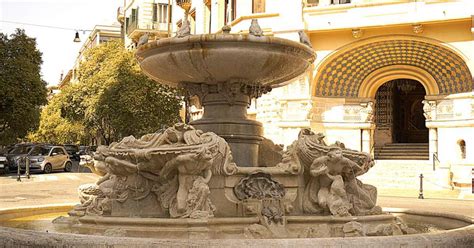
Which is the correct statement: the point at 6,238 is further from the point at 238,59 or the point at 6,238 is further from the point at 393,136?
the point at 393,136

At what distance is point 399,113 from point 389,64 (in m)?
6.57

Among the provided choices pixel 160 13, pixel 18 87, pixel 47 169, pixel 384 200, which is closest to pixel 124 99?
pixel 18 87

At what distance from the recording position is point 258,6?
27.2 m

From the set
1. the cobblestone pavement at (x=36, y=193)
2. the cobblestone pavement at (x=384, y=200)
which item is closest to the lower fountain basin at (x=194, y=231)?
the cobblestone pavement at (x=384, y=200)

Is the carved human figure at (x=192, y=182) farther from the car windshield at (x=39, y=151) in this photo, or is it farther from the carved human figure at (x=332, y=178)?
the car windshield at (x=39, y=151)

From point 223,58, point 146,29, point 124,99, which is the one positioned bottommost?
point 223,58

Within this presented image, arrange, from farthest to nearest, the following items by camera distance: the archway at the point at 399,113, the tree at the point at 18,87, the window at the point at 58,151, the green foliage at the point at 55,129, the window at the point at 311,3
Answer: the green foliage at the point at 55,129 < the window at the point at 58,151 < the archway at the point at 399,113 < the tree at the point at 18,87 < the window at the point at 311,3

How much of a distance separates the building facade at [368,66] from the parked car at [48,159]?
1051 cm

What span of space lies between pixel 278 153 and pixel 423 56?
695 inches

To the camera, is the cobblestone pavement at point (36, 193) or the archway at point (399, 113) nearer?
the cobblestone pavement at point (36, 193)

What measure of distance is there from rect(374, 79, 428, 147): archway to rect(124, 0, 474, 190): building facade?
212 centimetres

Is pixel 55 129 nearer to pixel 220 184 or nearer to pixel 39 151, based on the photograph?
pixel 39 151

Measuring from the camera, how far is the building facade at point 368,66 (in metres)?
22.7

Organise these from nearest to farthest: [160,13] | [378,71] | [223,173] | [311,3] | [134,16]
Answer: [223,173] < [311,3] < [378,71] < [160,13] < [134,16]
